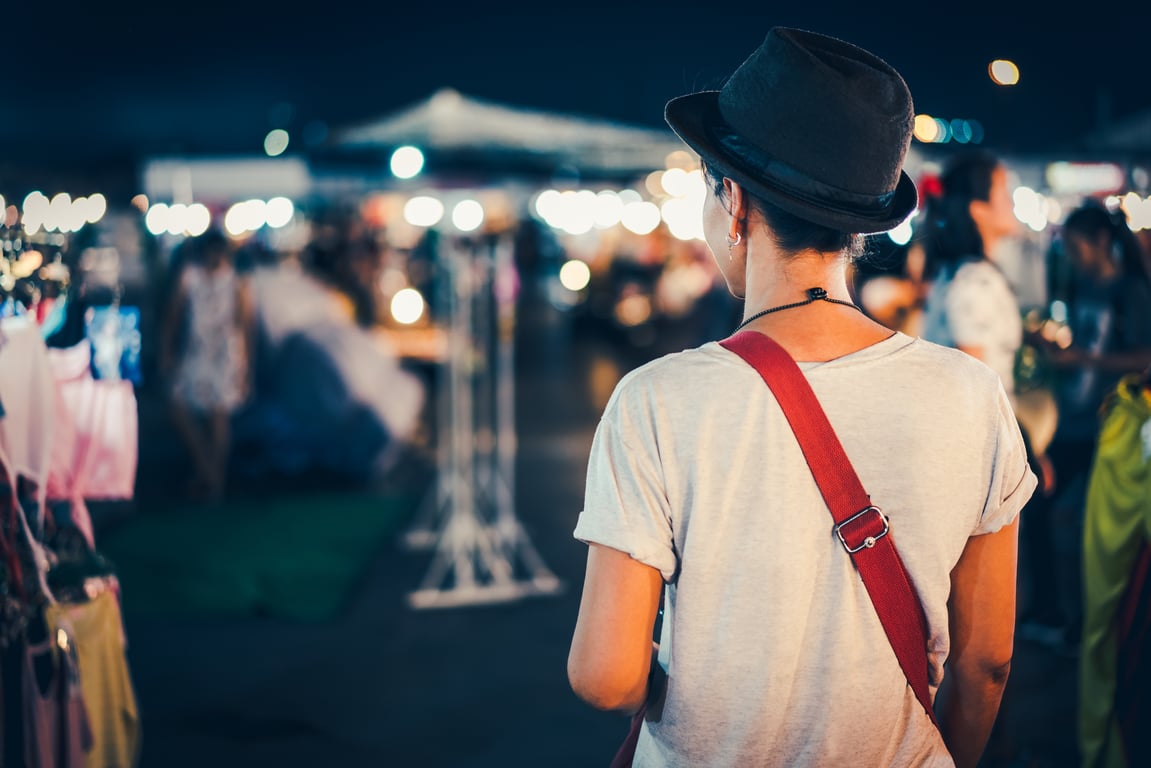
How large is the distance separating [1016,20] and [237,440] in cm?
651

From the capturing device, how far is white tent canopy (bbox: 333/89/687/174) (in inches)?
210

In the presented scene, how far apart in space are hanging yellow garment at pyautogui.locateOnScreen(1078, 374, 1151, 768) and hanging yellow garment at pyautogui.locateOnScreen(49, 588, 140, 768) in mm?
2757

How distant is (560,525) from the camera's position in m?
6.96

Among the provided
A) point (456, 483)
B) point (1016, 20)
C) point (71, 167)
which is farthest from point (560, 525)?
point (1016, 20)


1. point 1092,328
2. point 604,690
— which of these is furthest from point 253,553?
point 604,690

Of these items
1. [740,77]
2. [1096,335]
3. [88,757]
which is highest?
[740,77]

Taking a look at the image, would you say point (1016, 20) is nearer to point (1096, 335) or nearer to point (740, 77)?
point (1096, 335)

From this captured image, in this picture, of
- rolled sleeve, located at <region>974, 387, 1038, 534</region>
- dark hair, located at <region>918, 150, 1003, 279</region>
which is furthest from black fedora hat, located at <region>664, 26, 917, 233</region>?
dark hair, located at <region>918, 150, 1003, 279</region>

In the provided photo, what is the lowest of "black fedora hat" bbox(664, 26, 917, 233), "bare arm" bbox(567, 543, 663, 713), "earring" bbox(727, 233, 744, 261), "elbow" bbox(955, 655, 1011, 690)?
"elbow" bbox(955, 655, 1011, 690)

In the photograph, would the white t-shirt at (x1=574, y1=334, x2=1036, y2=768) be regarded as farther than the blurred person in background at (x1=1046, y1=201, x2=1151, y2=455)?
No

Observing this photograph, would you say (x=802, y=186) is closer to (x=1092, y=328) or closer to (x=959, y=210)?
(x=959, y=210)

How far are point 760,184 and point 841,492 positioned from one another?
445 mm

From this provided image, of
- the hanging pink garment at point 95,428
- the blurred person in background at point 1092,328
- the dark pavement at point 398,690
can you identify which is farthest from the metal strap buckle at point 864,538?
the blurred person in background at point 1092,328

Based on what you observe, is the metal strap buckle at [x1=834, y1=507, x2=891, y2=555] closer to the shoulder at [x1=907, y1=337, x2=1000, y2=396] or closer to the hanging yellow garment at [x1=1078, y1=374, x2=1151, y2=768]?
the shoulder at [x1=907, y1=337, x2=1000, y2=396]
